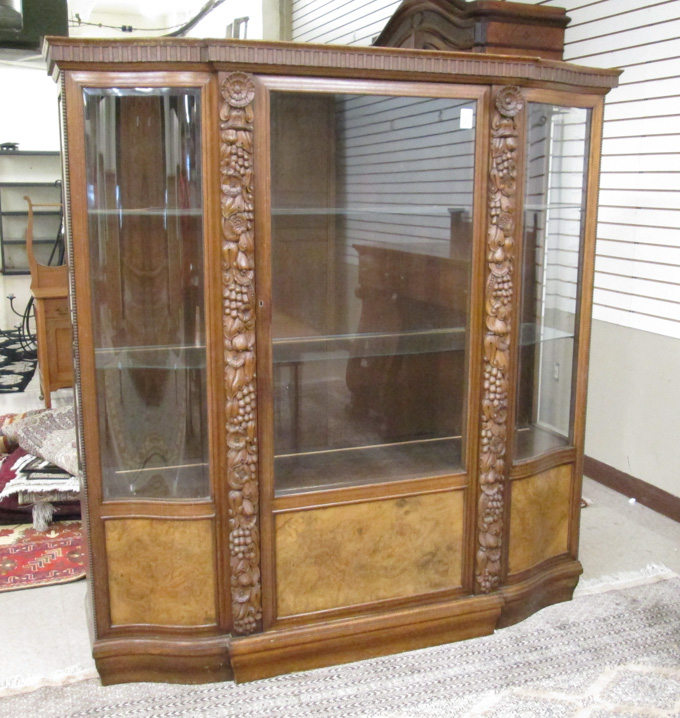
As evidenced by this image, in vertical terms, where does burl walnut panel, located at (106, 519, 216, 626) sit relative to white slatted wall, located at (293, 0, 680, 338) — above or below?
below

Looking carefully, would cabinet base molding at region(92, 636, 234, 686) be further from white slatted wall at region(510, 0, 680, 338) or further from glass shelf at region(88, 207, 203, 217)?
white slatted wall at region(510, 0, 680, 338)

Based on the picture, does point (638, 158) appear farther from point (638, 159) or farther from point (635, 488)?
point (635, 488)

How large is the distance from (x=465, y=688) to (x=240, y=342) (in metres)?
1.22

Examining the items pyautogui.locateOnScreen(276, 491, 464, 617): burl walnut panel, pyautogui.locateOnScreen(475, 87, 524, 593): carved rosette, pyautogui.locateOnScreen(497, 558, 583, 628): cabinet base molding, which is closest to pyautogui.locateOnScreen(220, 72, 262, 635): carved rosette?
pyautogui.locateOnScreen(276, 491, 464, 617): burl walnut panel

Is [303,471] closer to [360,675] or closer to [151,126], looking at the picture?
[360,675]

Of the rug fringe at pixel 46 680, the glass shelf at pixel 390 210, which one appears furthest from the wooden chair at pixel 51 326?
the glass shelf at pixel 390 210

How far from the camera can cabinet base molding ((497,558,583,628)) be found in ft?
8.64

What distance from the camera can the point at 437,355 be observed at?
2.56 m

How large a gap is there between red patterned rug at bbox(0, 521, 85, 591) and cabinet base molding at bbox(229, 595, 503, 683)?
0.99 metres

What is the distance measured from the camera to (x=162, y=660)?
92.1 inches

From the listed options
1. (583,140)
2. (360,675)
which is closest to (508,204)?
(583,140)

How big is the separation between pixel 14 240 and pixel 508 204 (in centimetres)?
770

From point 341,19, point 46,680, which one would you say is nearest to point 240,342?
point 46,680

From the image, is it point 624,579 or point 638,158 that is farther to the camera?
point 638,158
